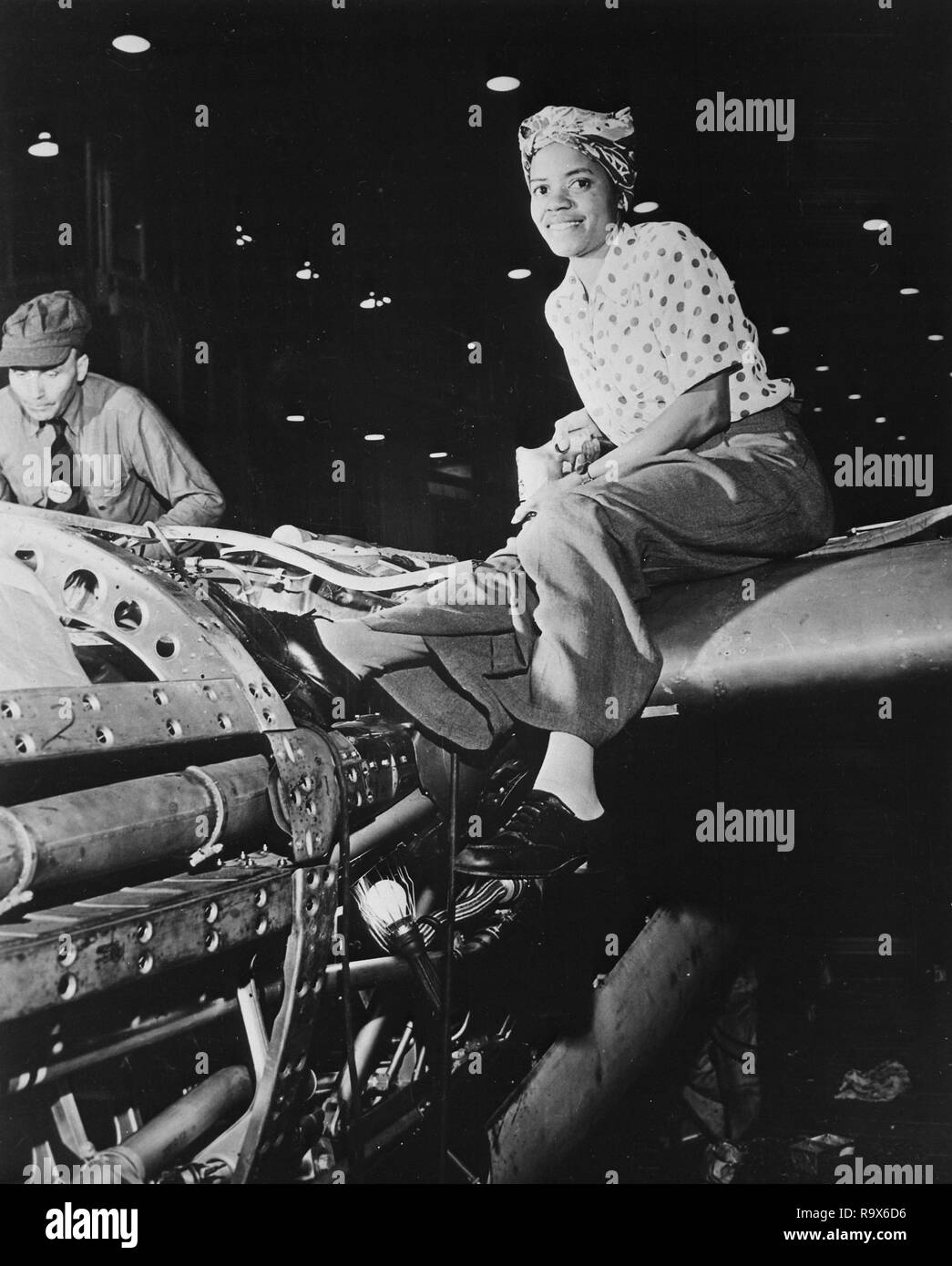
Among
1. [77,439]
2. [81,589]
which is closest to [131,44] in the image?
[77,439]

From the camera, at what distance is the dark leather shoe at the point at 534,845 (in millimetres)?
2178

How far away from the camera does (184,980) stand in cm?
188

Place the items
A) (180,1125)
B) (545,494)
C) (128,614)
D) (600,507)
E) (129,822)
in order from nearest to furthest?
(129,822) < (180,1125) < (128,614) < (600,507) < (545,494)

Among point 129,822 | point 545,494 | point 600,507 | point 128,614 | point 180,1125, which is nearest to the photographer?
point 129,822

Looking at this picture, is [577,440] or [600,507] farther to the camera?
[577,440]

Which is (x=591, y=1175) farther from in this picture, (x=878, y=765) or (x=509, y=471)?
(x=509, y=471)

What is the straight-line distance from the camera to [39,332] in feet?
7.68

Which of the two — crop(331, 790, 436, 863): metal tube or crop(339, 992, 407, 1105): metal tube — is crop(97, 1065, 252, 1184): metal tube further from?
crop(331, 790, 436, 863): metal tube

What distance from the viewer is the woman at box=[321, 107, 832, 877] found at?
85.6 inches

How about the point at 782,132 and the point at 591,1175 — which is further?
the point at 782,132

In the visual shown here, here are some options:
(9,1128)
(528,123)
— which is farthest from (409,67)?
(9,1128)

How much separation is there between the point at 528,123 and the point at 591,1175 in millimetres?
2127

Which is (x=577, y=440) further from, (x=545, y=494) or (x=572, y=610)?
(x=572, y=610)

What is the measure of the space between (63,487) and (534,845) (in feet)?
3.98
